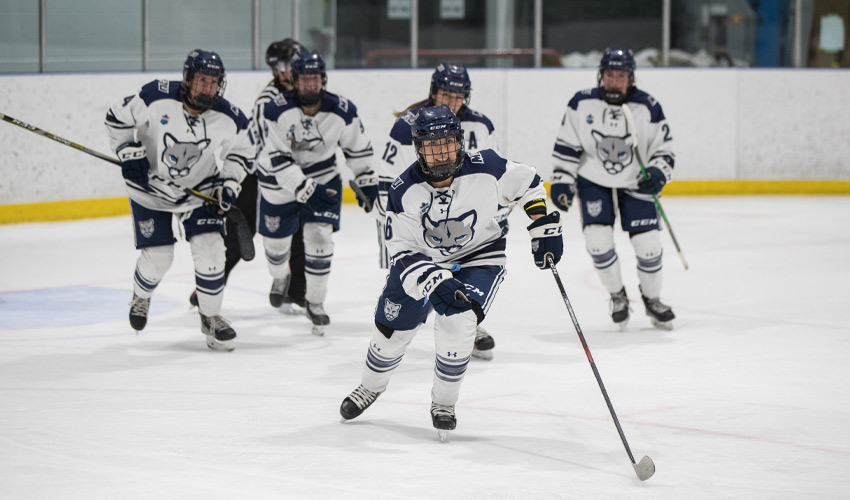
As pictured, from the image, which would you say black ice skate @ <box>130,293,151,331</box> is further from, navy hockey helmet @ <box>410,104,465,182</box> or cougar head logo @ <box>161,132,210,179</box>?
navy hockey helmet @ <box>410,104,465,182</box>

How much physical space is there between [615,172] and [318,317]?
1439 mm

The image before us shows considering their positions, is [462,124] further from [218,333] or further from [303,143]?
[218,333]

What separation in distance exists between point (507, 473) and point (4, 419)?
159cm

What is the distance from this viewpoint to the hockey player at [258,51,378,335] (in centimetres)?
510

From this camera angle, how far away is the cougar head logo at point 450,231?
3.44 meters

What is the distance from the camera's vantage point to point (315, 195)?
508 cm

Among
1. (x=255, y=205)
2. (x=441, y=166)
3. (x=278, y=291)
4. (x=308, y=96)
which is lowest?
(x=278, y=291)

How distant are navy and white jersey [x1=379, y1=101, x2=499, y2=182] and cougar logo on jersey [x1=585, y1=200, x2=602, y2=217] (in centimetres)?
72

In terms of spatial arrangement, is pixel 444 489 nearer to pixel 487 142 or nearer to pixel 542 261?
pixel 542 261

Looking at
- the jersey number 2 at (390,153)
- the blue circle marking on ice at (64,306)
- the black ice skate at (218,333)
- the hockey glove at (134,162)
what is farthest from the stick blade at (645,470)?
the blue circle marking on ice at (64,306)

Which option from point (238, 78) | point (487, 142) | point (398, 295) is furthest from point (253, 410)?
point (238, 78)

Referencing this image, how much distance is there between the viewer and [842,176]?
10617 millimetres

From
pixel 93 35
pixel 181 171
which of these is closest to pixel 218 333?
pixel 181 171

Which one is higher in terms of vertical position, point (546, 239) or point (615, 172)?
point (615, 172)
